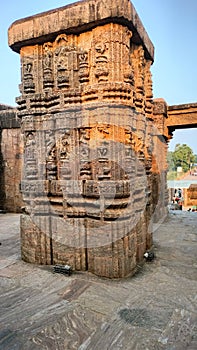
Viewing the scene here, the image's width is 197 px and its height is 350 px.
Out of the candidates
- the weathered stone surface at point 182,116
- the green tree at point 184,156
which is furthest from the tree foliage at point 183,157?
the weathered stone surface at point 182,116

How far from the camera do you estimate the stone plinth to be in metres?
3.93

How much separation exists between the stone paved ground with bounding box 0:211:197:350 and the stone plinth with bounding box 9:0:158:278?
0.41 m

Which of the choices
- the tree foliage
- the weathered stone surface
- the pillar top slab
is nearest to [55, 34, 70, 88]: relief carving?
the pillar top slab

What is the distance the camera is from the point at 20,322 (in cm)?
284

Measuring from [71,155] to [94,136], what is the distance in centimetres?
54

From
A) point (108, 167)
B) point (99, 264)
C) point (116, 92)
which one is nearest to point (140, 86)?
point (116, 92)

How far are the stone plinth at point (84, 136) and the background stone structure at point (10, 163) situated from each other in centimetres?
538

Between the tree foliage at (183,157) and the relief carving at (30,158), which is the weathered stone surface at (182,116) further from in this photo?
the tree foliage at (183,157)

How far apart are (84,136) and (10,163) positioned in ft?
22.0

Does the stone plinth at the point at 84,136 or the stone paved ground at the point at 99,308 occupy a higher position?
Answer: the stone plinth at the point at 84,136

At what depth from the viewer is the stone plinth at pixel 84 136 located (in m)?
3.93

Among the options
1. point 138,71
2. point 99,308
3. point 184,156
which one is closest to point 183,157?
point 184,156

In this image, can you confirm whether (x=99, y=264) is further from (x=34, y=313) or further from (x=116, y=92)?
(x=116, y=92)

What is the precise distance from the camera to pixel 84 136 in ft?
13.7
